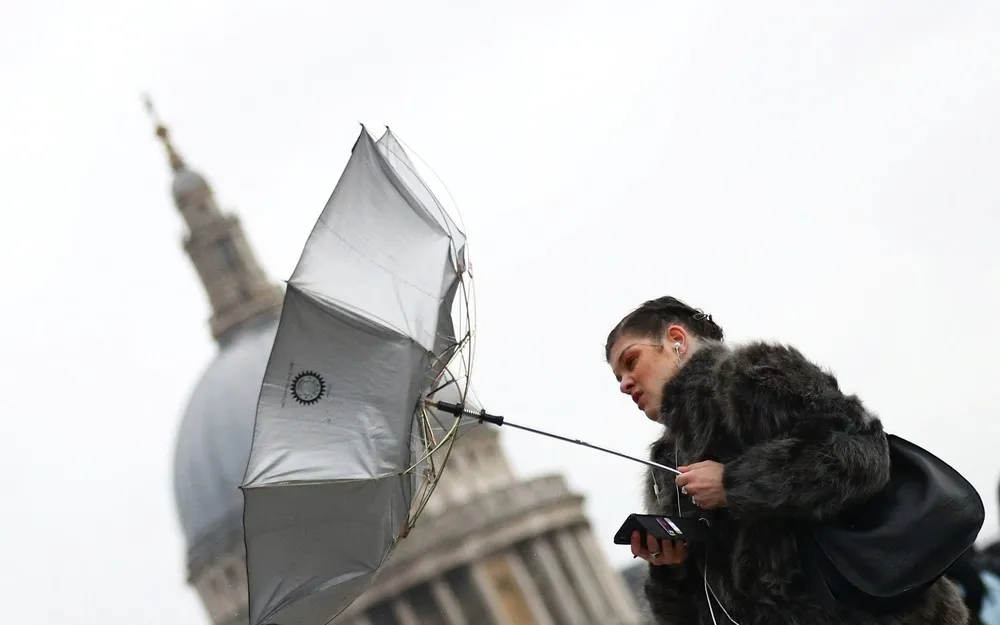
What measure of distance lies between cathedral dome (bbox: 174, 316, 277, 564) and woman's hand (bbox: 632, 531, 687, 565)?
4892cm

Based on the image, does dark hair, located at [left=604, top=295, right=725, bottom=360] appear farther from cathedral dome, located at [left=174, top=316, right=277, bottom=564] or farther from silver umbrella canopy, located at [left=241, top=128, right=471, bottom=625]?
cathedral dome, located at [left=174, top=316, right=277, bottom=564]

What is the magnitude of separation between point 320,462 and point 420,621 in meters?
49.8

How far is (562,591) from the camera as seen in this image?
56.7 meters

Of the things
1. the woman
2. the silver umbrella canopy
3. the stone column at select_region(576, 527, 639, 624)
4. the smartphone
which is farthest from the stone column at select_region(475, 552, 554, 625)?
the smartphone

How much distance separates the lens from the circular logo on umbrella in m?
4.45

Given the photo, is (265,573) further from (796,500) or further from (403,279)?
(796,500)

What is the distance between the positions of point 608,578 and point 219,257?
58.8 feet

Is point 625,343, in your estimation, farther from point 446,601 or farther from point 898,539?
point 446,601

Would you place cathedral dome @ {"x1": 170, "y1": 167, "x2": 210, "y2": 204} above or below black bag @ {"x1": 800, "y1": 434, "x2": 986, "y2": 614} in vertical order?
above

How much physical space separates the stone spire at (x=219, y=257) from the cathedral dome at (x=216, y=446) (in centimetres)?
223

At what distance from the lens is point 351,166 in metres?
4.71

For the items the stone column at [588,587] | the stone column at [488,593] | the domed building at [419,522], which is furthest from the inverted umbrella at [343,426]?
the stone column at [588,587]

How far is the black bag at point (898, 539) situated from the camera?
3.17 meters

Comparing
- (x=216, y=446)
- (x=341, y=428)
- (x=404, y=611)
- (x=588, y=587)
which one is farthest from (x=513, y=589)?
(x=341, y=428)
